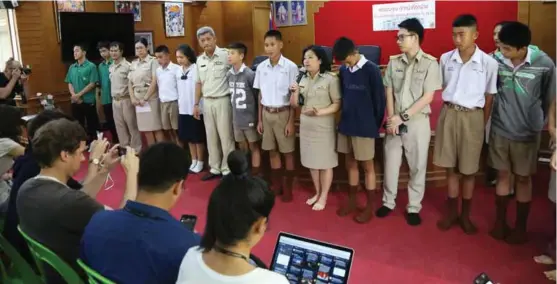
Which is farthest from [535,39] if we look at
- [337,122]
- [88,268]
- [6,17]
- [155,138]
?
[6,17]

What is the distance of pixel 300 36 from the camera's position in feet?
31.0

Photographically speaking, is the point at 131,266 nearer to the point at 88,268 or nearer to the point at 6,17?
the point at 88,268

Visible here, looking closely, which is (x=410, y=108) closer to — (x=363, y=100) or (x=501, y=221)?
(x=363, y=100)

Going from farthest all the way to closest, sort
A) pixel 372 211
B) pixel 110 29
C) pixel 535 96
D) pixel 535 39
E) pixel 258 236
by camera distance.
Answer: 1. pixel 110 29
2. pixel 535 39
3. pixel 372 211
4. pixel 535 96
5. pixel 258 236

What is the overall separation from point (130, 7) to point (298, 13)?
3033 millimetres

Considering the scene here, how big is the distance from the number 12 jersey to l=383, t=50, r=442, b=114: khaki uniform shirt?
1.29 meters

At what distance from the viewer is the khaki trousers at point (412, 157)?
3547 millimetres

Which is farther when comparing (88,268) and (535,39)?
(535,39)

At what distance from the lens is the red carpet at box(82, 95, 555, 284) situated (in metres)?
2.93

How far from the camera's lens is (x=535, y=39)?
643cm

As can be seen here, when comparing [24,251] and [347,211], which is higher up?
[24,251]

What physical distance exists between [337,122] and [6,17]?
16.7ft

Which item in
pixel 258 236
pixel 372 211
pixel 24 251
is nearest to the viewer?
pixel 258 236

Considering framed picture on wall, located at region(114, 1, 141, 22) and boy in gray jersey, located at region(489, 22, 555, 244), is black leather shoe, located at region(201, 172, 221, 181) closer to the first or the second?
boy in gray jersey, located at region(489, 22, 555, 244)
